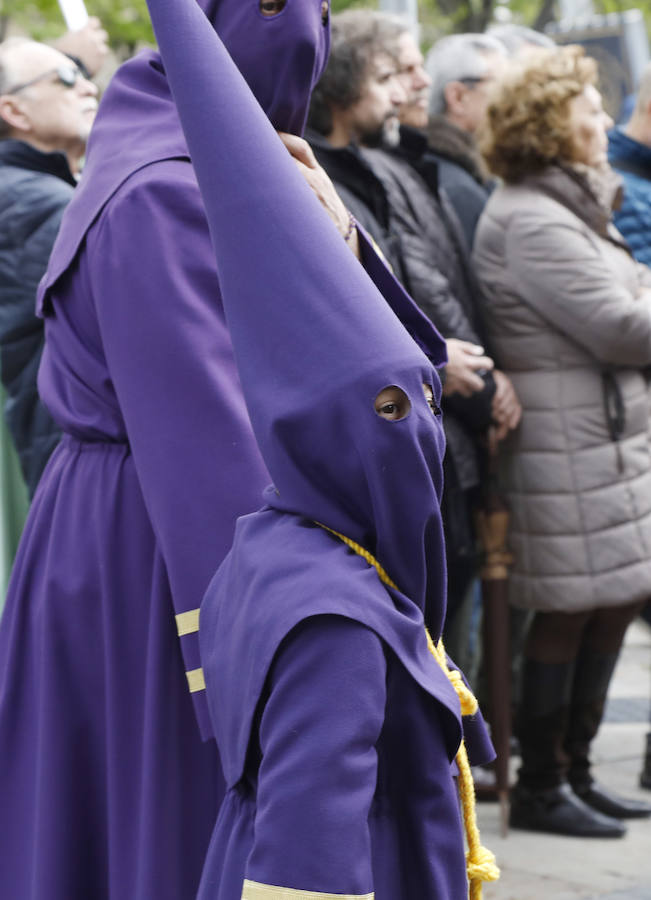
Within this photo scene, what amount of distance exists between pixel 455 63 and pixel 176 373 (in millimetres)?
3897

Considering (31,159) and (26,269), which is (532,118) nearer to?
(31,159)

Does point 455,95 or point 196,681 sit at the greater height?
point 196,681

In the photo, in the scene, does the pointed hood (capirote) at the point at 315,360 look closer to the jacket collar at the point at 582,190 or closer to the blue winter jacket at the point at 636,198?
the jacket collar at the point at 582,190

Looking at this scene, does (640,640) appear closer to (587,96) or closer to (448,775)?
(587,96)

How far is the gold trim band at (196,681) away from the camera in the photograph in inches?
84.7

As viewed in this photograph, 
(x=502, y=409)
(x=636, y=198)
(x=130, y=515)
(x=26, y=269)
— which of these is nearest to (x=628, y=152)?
(x=636, y=198)

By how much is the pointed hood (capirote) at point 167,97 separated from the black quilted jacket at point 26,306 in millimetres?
1287

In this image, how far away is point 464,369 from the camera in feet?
14.1

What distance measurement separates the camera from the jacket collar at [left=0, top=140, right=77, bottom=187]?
4.12 metres

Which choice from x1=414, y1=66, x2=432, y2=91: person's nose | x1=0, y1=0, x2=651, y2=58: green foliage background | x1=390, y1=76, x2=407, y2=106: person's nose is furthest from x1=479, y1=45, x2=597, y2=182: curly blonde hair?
x1=0, y1=0, x2=651, y2=58: green foliage background

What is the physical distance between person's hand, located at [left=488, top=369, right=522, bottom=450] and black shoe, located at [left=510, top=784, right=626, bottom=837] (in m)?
1.14

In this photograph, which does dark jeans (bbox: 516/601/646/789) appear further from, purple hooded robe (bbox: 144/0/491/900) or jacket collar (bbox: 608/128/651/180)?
purple hooded robe (bbox: 144/0/491/900)

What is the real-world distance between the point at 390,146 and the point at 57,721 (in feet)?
9.50

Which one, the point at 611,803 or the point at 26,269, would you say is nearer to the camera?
the point at 26,269
